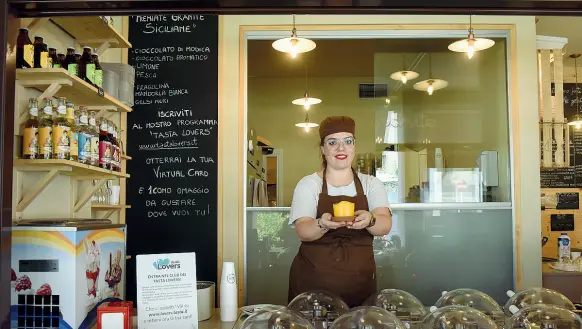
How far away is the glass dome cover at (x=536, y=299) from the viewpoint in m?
1.65

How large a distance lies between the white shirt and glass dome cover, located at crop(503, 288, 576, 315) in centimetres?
94

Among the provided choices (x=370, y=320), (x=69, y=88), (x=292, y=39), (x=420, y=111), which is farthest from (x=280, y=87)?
(x=370, y=320)

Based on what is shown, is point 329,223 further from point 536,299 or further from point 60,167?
point 60,167

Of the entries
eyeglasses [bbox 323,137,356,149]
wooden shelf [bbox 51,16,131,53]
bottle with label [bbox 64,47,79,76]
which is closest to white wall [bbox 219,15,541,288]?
wooden shelf [bbox 51,16,131,53]

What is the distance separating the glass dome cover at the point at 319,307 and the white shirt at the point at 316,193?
2.92ft

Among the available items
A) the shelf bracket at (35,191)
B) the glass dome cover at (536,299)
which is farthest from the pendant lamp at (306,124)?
the glass dome cover at (536,299)

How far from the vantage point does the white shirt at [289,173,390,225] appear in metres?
2.58

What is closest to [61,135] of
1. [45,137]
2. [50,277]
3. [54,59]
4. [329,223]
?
[45,137]

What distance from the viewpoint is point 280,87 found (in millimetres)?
4070

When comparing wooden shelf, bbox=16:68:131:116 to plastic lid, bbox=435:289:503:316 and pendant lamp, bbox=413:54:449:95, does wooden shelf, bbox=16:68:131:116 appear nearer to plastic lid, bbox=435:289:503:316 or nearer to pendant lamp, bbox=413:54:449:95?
plastic lid, bbox=435:289:503:316

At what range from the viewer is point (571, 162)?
621cm

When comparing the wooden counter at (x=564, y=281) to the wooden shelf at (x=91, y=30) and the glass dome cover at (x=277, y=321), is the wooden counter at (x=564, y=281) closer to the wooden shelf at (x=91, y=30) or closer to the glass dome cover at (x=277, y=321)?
the glass dome cover at (x=277, y=321)

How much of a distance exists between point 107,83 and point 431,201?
231cm

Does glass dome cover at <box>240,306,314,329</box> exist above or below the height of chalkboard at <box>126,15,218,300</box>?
below
